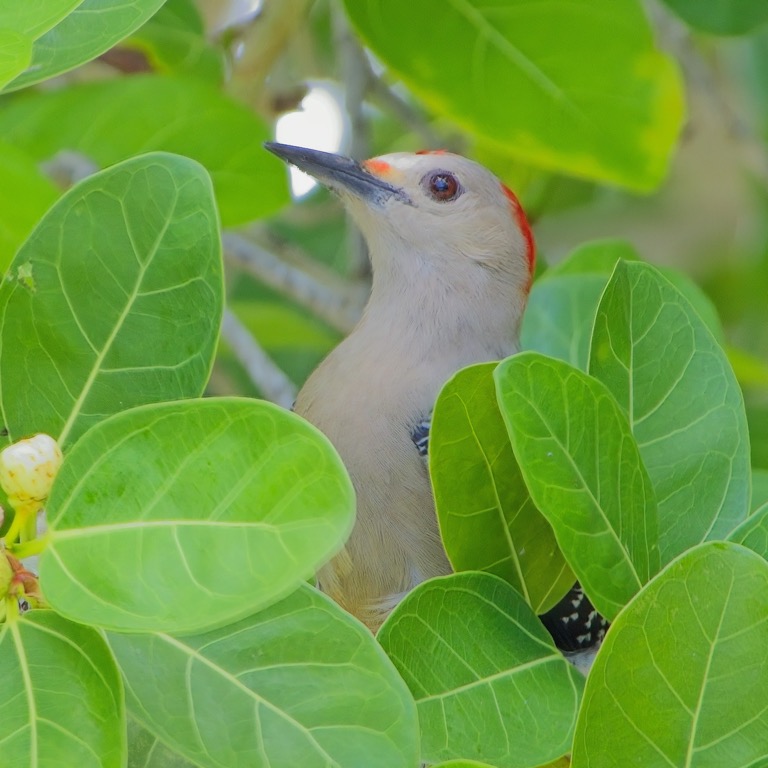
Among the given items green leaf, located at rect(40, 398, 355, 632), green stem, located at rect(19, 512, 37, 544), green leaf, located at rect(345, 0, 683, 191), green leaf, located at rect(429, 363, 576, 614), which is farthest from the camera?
green leaf, located at rect(345, 0, 683, 191)

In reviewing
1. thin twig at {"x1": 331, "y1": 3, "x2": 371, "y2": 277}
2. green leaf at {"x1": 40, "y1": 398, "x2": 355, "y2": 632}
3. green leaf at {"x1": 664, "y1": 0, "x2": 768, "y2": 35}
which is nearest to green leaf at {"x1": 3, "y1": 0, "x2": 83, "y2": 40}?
green leaf at {"x1": 40, "y1": 398, "x2": 355, "y2": 632}

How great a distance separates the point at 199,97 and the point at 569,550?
6.98 ft

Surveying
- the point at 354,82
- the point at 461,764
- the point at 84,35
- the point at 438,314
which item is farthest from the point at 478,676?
the point at 354,82

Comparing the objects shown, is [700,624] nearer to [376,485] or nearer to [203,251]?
[203,251]

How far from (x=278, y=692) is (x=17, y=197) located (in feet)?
5.56

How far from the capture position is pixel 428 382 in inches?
130

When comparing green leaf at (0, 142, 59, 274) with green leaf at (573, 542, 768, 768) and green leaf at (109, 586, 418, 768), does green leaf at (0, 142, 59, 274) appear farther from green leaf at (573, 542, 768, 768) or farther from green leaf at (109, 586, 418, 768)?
green leaf at (573, 542, 768, 768)

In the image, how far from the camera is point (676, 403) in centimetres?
231

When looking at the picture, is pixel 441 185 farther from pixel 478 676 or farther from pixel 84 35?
pixel 478 676

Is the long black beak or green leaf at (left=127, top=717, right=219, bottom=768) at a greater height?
the long black beak

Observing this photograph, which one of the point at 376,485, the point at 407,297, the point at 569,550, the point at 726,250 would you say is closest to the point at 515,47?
the point at 407,297

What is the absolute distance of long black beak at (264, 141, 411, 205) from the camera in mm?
3547

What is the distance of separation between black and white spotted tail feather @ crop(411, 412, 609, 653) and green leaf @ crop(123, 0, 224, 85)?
1.92m

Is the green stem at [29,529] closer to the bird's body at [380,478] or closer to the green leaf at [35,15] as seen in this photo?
the green leaf at [35,15]
